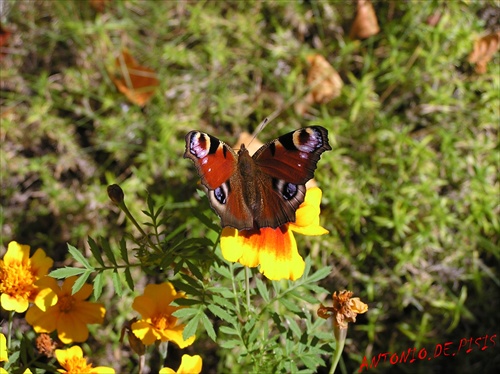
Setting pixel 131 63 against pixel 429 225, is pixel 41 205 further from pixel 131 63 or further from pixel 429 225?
pixel 429 225

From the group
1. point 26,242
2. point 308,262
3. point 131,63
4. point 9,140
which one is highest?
point 308,262

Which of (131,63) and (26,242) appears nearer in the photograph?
(26,242)

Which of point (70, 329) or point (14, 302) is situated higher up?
point (14, 302)

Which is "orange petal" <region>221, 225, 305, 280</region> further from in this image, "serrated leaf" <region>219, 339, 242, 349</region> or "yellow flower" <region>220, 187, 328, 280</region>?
"serrated leaf" <region>219, 339, 242, 349</region>

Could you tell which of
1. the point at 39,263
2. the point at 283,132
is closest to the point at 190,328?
the point at 39,263

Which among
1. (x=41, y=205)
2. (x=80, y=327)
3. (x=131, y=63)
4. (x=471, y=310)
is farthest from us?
(x=131, y=63)

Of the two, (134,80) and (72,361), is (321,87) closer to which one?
(134,80)

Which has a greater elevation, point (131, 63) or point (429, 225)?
point (131, 63)

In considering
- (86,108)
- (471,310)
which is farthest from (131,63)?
(471,310)

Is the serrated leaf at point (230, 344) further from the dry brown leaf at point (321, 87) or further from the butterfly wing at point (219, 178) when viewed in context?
the dry brown leaf at point (321, 87)
